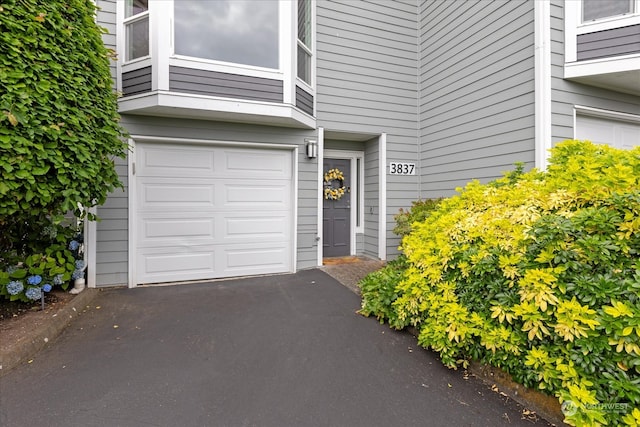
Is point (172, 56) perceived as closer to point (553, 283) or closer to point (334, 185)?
point (334, 185)

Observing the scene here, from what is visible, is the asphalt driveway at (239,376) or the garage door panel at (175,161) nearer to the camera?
the asphalt driveway at (239,376)

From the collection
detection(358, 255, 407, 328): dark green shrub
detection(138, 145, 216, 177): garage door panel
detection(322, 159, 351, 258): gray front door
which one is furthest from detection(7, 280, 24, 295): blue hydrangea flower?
detection(322, 159, 351, 258): gray front door

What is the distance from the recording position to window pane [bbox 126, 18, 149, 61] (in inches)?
150

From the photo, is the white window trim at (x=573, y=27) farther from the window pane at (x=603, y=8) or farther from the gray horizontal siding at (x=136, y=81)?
the gray horizontal siding at (x=136, y=81)

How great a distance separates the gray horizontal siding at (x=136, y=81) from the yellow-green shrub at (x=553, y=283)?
400 centimetres

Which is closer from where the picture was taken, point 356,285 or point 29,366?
point 29,366

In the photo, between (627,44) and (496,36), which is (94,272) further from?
(627,44)

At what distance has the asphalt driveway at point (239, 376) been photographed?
1.69 metres

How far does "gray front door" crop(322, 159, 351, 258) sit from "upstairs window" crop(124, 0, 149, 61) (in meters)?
3.42

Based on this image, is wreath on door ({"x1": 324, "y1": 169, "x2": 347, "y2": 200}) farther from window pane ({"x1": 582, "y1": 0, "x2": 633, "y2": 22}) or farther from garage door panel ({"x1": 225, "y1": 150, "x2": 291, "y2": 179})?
window pane ({"x1": 582, "y1": 0, "x2": 633, "y2": 22})

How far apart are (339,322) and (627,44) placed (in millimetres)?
4628

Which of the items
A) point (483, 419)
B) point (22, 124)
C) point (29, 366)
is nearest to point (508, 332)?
point (483, 419)

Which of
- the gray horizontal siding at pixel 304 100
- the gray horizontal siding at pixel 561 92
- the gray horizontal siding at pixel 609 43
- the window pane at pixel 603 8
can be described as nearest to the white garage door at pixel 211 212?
the gray horizontal siding at pixel 304 100

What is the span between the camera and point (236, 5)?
3836 millimetres
